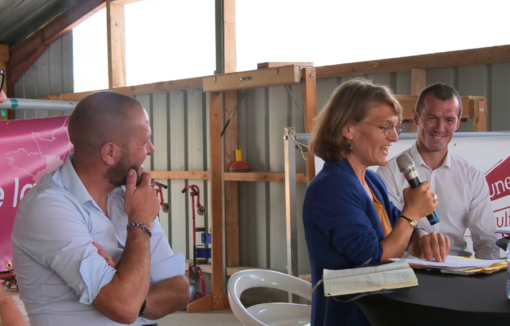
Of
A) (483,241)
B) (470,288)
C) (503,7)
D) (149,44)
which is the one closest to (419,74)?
(503,7)

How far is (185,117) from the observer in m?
6.36

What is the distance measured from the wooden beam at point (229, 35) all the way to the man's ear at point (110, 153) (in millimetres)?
4204

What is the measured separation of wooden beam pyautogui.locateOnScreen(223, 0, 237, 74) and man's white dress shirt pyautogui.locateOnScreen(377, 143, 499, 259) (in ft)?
11.5

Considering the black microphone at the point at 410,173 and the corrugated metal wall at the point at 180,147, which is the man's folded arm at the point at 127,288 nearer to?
the black microphone at the point at 410,173

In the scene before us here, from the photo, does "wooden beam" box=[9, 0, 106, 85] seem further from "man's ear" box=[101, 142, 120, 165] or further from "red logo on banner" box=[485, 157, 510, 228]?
"man's ear" box=[101, 142, 120, 165]

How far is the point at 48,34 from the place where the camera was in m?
8.03

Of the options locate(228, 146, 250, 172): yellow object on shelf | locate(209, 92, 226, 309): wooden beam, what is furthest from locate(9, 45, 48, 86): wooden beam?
locate(228, 146, 250, 172): yellow object on shelf

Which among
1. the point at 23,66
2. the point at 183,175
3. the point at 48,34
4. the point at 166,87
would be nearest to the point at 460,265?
the point at 183,175

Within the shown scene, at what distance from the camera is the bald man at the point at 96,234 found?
1.55 m

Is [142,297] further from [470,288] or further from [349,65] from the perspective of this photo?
[349,65]

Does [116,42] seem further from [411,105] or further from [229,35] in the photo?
[411,105]

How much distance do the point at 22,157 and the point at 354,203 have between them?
278 centimetres

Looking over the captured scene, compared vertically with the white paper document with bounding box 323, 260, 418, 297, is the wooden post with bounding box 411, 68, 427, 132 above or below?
above

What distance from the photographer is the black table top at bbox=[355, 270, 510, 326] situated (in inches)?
47.9
